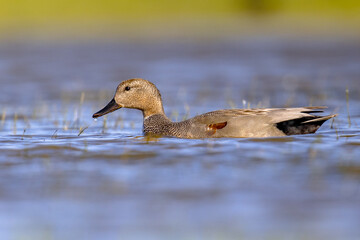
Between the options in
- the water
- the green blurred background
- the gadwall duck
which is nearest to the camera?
the water

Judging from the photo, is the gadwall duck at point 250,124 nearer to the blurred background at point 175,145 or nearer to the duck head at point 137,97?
the blurred background at point 175,145

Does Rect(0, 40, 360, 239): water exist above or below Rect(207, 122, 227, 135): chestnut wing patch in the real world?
below

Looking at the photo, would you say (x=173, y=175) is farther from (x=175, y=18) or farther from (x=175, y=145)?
(x=175, y=18)

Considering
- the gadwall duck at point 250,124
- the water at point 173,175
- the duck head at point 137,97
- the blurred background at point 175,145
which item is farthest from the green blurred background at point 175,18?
the gadwall duck at point 250,124

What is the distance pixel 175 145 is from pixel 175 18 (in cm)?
2078

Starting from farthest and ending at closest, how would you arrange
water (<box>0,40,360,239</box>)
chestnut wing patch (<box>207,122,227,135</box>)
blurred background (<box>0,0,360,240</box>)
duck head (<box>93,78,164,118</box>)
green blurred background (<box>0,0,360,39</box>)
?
green blurred background (<box>0,0,360,39</box>) → duck head (<box>93,78,164,118</box>) → chestnut wing patch (<box>207,122,227,135</box>) → blurred background (<box>0,0,360,240</box>) → water (<box>0,40,360,239</box>)

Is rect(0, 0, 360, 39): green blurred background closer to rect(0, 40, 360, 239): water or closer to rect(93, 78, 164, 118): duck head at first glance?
rect(0, 40, 360, 239): water

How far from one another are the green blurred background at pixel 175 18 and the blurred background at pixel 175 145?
0.52 meters

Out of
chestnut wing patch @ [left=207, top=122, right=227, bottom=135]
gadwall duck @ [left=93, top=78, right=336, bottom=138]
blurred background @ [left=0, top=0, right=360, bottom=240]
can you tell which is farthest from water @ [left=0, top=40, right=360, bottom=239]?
chestnut wing patch @ [left=207, top=122, right=227, bottom=135]

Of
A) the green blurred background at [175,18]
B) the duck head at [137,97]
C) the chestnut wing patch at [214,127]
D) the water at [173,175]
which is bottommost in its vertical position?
the water at [173,175]

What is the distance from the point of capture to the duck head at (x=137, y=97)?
848 cm

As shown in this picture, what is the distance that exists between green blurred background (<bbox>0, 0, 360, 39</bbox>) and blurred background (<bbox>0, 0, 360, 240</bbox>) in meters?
0.52

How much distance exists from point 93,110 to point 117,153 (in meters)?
4.03

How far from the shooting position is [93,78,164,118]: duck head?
848cm
